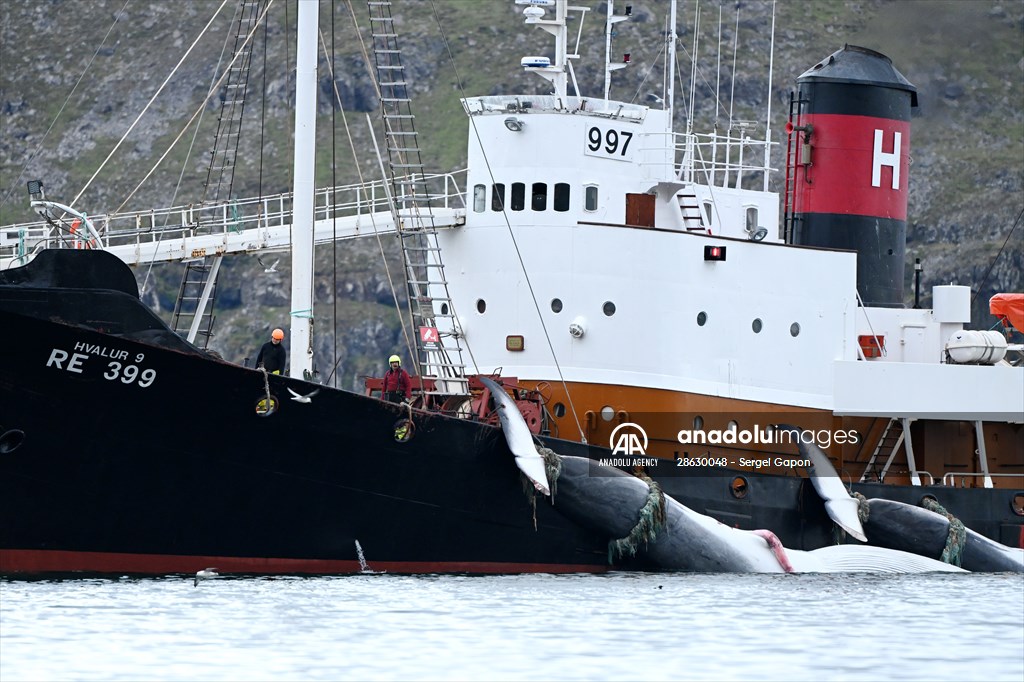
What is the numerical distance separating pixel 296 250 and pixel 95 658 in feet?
23.5

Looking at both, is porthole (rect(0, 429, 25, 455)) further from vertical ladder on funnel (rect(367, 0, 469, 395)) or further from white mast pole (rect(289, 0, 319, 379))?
vertical ladder on funnel (rect(367, 0, 469, 395))

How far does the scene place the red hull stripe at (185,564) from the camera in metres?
23.0

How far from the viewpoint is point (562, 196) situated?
87.6 feet

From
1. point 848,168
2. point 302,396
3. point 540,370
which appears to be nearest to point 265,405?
point 302,396

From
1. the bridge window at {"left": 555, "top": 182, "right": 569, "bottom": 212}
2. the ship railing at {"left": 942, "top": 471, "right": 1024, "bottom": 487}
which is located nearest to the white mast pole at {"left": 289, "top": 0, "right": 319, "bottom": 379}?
the bridge window at {"left": 555, "top": 182, "right": 569, "bottom": 212}

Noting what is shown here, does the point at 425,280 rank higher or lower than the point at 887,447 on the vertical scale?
higher

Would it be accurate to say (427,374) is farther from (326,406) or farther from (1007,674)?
(1007,674)

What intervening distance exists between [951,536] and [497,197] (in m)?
8.37

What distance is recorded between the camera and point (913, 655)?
19531 millimetres

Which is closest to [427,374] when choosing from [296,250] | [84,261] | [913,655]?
[296,250]

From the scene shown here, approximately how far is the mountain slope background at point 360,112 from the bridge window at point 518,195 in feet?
273

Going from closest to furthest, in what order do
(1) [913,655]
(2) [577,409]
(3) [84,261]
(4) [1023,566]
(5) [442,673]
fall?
(5) [442,673] → (1) [913,655] → (3) [84,261] → (2) [577,409] → (4) [1023,566]

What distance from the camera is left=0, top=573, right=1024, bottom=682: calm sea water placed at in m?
18.2

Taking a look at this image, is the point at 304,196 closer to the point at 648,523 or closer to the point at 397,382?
the point at 397,382
